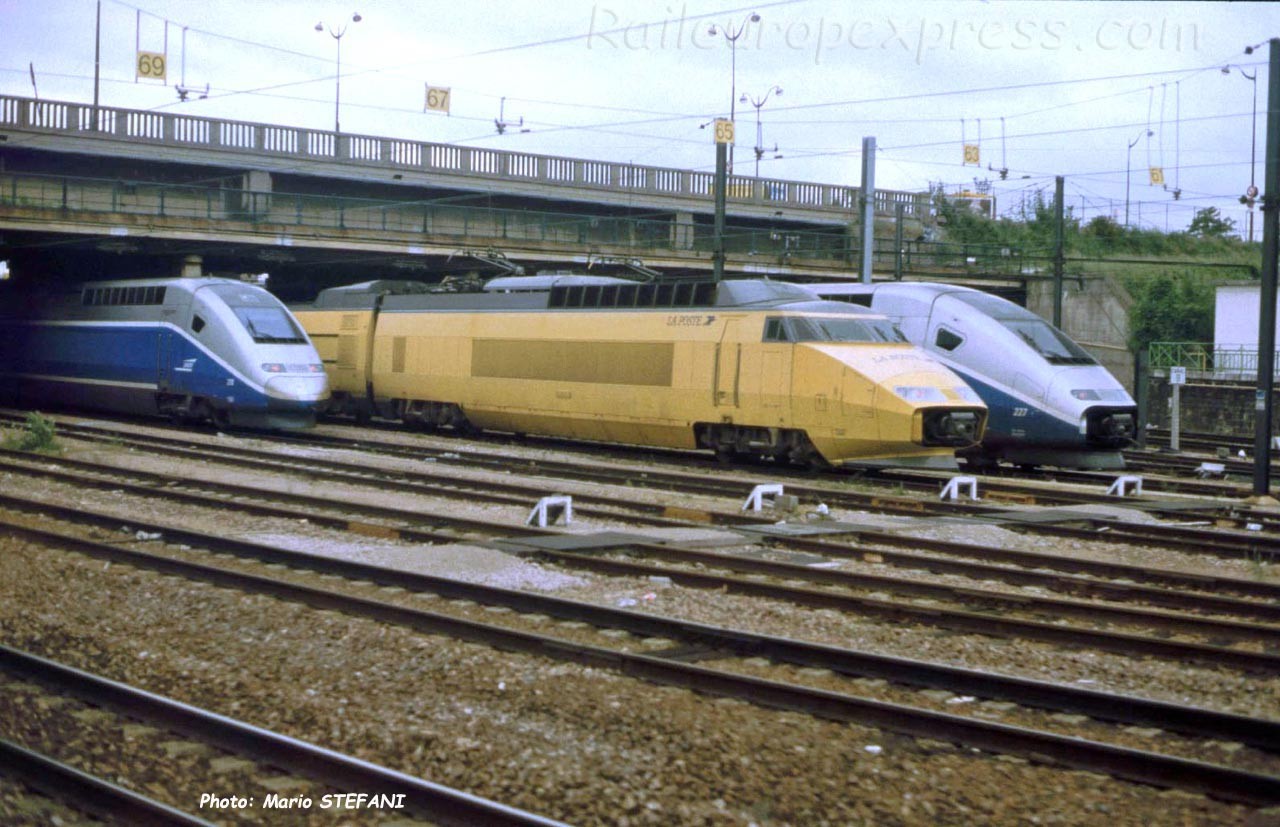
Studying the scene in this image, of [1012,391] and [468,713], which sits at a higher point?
[1012,391]

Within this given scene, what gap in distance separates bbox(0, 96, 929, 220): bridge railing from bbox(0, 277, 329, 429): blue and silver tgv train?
20.2 feet

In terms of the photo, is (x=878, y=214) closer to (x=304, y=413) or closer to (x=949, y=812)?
(x=304, y=413)

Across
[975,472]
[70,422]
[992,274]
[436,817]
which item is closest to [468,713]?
[436,817]

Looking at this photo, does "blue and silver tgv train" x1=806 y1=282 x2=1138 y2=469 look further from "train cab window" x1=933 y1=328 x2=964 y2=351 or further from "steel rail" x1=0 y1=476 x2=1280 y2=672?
"steel rail" x1=0 y1=476 x2=1280 y2=672

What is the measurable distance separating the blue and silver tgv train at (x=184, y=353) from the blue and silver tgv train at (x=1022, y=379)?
11.2m

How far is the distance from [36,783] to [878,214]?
46.3 m

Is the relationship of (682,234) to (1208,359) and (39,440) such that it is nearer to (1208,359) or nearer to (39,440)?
(1208,359)

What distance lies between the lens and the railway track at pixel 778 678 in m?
6.36

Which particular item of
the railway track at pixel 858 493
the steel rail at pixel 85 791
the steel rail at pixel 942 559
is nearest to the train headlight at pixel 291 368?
the railway track at pixel 858 493

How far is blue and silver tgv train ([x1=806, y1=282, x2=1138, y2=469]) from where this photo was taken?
2075cm

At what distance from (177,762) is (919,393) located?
44.5 feet

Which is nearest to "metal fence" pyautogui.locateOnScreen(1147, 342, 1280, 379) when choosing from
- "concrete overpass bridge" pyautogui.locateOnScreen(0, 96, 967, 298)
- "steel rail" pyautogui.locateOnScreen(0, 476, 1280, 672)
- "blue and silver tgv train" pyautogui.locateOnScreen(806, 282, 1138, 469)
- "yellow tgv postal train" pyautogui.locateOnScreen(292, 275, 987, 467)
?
"concrete overpass bridge" pyautogui.locateOnScreen(0, 96, 967, 298)

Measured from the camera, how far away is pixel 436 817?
561 cm

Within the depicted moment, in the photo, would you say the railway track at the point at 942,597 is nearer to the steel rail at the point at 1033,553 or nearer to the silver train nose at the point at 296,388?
the steel rail at the point at 1033,553
